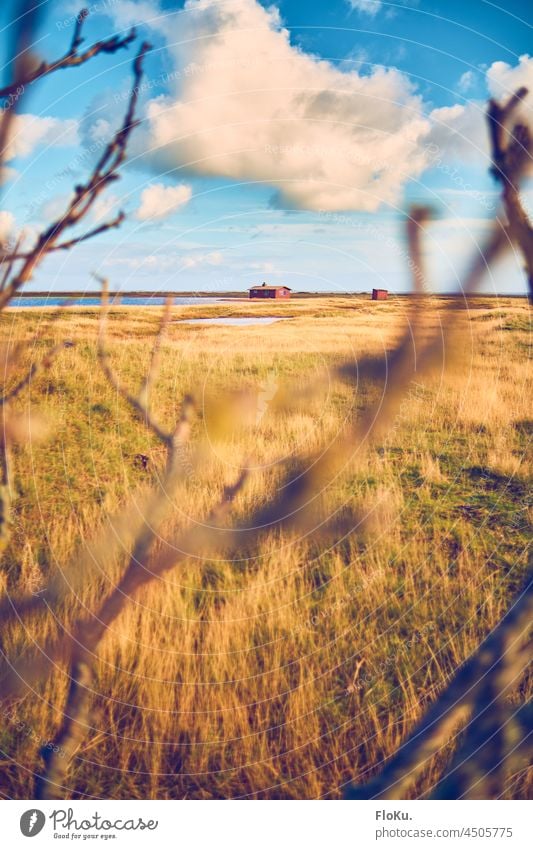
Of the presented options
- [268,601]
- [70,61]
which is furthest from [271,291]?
[70,61]

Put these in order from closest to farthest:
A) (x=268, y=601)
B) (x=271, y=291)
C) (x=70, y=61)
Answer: (x=70, y=61) < (x=268, y=601) < (x=271, y=291)

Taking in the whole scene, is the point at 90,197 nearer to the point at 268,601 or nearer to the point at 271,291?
the point at 268,601

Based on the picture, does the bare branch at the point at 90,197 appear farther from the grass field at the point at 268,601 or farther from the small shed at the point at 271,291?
the small shed at the point at 271,291

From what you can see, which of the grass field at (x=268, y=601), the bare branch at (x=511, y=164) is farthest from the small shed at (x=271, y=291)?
the bare branch at (x=511, y=164)

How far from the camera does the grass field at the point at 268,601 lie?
7.75 feet

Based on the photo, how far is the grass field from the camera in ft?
7.75

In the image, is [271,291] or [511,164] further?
[271,291]

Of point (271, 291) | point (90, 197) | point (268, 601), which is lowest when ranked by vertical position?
point (268, 601)

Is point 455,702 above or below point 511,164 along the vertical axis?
below

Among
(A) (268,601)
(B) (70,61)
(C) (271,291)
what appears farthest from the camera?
(C) (271,291)

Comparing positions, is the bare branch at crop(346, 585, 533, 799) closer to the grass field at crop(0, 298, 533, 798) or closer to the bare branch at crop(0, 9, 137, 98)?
the grass field at crop(0, 298, 533, 798)

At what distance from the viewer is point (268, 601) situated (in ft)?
10.8

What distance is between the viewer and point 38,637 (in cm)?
283

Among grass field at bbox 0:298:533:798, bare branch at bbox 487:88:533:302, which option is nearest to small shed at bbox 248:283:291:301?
grass field at bbox 0:298:533:798
